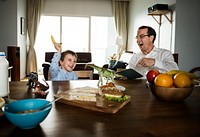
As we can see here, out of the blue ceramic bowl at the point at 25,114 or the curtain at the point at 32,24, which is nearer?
Answer: the blue ceramic bowl at the point at 25,114

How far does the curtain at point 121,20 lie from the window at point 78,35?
32cm

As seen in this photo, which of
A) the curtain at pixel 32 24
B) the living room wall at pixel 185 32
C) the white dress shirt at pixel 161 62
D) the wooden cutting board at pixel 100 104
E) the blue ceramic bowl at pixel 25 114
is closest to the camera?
the blue ceramic bowl at pixel 25 114

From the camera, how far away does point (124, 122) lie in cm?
80

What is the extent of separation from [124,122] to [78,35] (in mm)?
7634

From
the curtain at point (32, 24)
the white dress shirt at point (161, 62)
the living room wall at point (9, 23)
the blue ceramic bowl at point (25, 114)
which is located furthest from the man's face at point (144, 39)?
the curtain at point (32, 24)

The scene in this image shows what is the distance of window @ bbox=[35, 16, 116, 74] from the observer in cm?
798

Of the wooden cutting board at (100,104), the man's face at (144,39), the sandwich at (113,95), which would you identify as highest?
the man's face at (144,39)

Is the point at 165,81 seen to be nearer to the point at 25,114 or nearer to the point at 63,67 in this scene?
the point at 25,114

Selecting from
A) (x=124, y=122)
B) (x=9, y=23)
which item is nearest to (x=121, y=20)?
(x=9, y=23)

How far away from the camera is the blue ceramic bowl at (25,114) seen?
0.67 m

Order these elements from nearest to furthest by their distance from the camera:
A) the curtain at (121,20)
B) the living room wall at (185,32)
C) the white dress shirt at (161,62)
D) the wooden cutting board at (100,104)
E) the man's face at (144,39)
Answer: the wooden cutting board at (100,104), the white dress shirt at (161,62), the man's face at (144,39), the living room wall at (185,32), the curtain at (121,20)

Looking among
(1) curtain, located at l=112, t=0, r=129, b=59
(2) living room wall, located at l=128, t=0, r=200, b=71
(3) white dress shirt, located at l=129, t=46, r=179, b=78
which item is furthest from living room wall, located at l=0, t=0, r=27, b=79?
(3) white dress shirt, located at l=129, t=46, r=179, b=78

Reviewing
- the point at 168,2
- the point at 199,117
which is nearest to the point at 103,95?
the point at 199,117

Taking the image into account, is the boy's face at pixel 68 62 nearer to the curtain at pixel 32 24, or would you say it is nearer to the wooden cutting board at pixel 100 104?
the wooden cutting board at pixel 100 104
